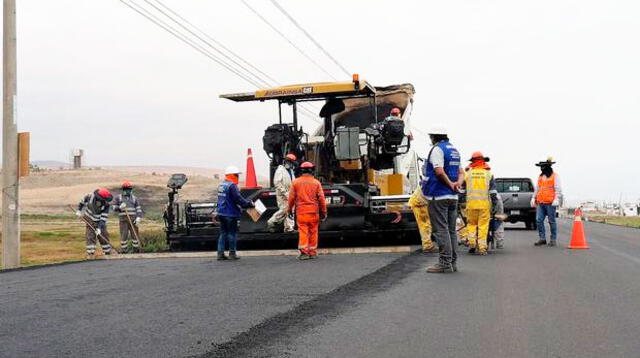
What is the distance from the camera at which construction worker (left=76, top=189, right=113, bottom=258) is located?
16.3 m

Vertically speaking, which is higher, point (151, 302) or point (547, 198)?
point (547, 198)

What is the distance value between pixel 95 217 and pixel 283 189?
5.18 m

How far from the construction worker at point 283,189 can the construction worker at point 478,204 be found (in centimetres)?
315

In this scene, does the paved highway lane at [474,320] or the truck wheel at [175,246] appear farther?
the truck wheel at [175,246]

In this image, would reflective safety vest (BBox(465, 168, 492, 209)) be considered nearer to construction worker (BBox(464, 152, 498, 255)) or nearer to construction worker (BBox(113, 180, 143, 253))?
construction worker (BBox(464, 152, 498, 255))

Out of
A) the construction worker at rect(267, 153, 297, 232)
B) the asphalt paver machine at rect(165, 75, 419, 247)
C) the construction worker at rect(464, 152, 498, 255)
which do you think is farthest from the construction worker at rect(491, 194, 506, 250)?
the construction worker at rect(267, 153, 297, 232)

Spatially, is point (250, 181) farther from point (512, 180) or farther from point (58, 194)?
point (58, 194)

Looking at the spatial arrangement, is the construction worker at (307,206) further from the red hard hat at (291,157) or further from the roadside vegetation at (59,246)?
the roadside vegetation at (59,246)

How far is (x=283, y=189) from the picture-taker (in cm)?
1384

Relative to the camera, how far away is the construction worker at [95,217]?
16317 millimetres

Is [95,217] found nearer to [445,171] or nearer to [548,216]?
[445,171]

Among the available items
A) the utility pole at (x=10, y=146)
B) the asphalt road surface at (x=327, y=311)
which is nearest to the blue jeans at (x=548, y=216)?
the asphalt road surface at (x=327, y=311)

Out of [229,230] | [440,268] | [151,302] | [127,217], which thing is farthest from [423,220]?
[127,217]

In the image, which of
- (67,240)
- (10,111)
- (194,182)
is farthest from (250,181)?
(194,182)
